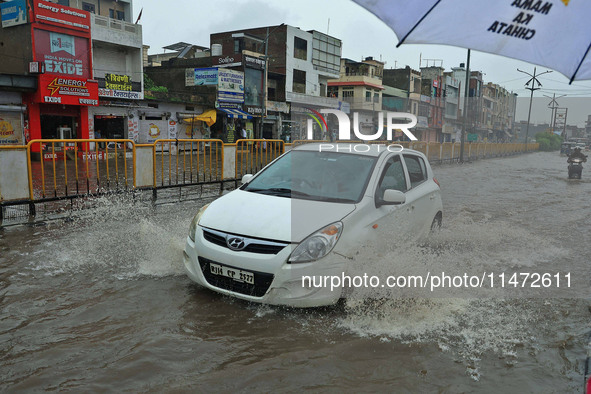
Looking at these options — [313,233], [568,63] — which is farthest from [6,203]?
[568,63]

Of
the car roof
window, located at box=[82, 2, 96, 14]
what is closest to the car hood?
the car roof

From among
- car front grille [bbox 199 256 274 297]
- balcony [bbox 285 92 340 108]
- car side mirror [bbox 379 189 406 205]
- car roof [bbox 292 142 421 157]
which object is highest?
balcony [bbox 285 92 340 108]

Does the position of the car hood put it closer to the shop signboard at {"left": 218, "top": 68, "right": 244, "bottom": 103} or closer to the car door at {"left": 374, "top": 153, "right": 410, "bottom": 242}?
the car door at {"left": 374, "top": 153, "right": 410, "bottom": 242}

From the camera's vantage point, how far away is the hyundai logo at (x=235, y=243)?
407cm

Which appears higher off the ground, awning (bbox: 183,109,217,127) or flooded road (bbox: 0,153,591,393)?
awning (bbox: 183,109,217,127)

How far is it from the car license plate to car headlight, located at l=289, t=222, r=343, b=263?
0.41m

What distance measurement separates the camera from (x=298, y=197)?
476 cm

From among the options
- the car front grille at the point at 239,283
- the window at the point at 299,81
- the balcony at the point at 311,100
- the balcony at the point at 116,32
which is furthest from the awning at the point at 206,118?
the car front grille at the point at 239,283

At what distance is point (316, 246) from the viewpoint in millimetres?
4000

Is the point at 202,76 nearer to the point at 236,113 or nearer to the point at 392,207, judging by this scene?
the point at 236,113

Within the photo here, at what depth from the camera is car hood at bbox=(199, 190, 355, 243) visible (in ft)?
13.3

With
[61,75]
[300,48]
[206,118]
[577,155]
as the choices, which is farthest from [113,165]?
[300,48]

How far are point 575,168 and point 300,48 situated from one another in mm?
29301

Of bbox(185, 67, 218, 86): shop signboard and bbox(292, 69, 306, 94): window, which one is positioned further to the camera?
bbox(292, 69, 306, 94): window
